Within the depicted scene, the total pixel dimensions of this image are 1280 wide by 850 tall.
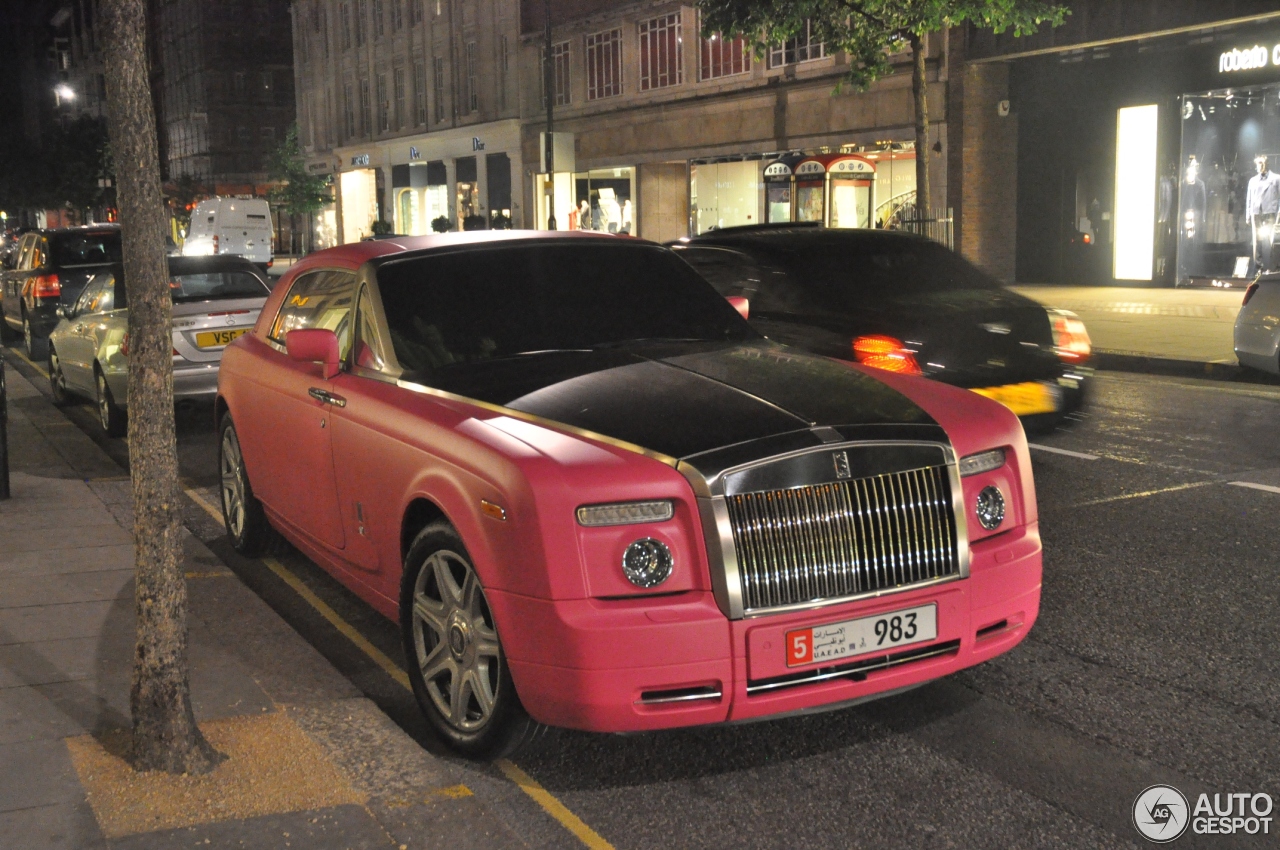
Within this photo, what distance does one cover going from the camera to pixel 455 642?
448 centimetres

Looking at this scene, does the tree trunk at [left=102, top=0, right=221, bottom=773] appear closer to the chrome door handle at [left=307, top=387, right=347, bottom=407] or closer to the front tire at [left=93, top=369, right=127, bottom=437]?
the chrome door handle at [left=307, top=387, right=347, bottom=407]

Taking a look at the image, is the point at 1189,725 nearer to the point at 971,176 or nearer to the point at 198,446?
the point at 198,446

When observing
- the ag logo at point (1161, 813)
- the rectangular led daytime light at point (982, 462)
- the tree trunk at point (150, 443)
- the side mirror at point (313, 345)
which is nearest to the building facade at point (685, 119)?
the side mirror at point (313, 345)

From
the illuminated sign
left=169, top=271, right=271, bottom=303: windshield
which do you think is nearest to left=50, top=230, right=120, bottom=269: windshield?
left=169, top=271, right=271, bottom=303: windshield

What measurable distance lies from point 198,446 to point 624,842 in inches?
335

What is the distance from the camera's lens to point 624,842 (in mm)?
3893

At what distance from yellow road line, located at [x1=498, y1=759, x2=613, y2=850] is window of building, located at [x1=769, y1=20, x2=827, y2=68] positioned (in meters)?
30.8

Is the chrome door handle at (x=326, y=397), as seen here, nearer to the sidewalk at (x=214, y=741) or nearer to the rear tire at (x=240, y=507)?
the sidewalk at (x=214, y=741)

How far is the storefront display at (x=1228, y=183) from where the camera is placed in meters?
23.9

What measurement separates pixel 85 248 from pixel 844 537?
18195 millimetres

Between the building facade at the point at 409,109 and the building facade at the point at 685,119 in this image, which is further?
the building facade at the point at 409,109

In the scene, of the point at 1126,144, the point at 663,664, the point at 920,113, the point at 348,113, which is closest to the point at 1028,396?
the point at 663,664

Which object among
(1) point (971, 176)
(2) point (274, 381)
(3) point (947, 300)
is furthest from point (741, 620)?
(1) point (971, 176)

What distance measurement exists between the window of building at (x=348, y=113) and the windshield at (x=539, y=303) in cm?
6287
